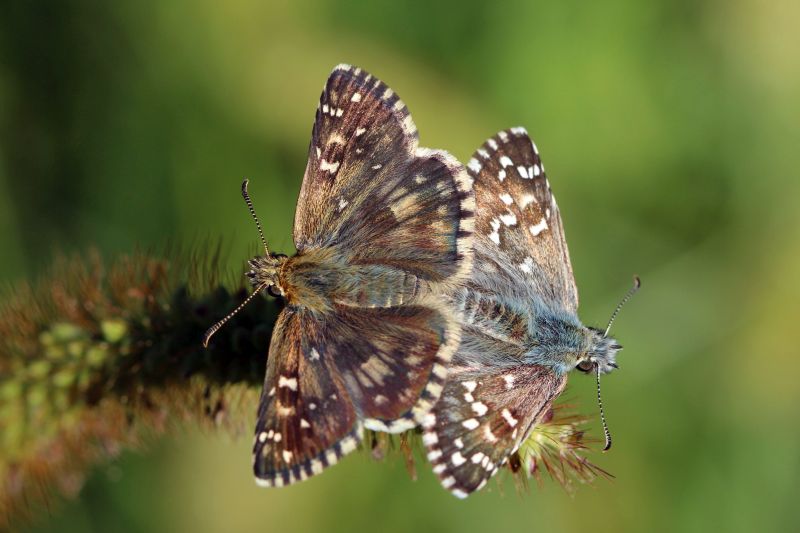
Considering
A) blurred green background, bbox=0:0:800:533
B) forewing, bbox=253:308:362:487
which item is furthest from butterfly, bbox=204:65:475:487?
blurred green background, bbox=0:0:800:533

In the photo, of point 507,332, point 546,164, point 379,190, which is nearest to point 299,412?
point 507,332

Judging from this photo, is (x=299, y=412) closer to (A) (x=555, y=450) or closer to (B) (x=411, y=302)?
(B) (x=411, y=302)

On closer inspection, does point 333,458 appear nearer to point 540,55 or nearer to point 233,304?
point 233,304

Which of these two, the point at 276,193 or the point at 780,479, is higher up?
the point at 276,193

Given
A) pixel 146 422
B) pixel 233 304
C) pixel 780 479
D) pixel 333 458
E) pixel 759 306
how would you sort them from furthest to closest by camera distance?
pixel 759 306, pixel 780 479, pixel 146 422, pixel 233 304, pixel 333 458

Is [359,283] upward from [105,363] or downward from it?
upward

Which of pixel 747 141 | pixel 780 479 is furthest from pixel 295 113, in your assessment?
pixel 780 479
